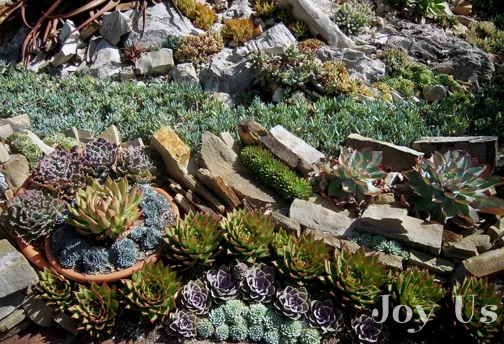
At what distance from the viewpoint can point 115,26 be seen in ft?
20.2

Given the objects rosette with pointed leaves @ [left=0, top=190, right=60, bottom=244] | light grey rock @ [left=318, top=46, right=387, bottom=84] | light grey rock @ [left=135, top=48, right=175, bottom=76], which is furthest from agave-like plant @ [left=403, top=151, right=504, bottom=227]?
light grey rock @ [left=135, top=48, right=175, bottom=76]

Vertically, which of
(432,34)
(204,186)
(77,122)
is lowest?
(432,34)

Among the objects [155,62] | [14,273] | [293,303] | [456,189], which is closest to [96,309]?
[14,273]

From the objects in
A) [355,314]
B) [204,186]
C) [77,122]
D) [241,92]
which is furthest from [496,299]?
[77,122]

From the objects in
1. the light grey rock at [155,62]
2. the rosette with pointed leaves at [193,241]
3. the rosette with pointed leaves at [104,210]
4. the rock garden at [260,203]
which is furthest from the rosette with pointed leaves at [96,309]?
the light grey rock at [155,62]

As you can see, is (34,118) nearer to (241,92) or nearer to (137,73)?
(137,73)

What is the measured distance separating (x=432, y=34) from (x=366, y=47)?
3.74 ft

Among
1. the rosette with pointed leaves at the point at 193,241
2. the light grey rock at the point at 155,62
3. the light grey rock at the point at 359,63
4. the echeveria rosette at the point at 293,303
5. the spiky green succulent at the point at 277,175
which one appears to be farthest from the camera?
the light grey rock at the point at 155,62

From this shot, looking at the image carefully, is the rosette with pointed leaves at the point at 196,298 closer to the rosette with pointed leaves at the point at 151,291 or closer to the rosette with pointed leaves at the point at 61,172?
the rosette with pointed leaves at the point at 151,291

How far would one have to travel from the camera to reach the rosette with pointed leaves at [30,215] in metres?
3.63

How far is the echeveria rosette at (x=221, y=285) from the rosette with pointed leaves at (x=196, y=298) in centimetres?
6

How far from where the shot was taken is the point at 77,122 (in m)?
4.98

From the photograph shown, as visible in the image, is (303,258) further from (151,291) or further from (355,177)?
(151,291)

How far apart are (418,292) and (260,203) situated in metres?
1.43
